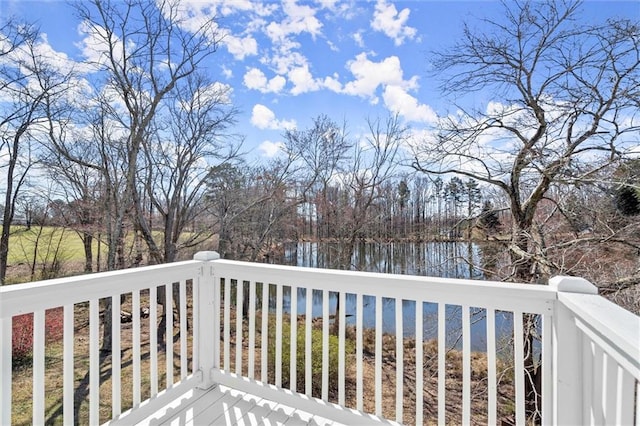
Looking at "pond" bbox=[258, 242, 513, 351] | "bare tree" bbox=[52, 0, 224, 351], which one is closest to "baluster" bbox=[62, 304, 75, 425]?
"pond" bbox=[258, 242, 513, 351]

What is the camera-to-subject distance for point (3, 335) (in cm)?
126

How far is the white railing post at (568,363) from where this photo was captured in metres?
1.18

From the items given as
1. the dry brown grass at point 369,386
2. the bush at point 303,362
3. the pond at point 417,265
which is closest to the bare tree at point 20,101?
the dry brown grass at point 369,386

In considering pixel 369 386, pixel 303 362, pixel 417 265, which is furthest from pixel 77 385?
pixel 417 265

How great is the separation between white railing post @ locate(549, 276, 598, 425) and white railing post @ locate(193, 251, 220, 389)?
Answer: 194 cm

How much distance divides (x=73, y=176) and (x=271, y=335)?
21.9ft

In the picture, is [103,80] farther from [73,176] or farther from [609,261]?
[609,261]

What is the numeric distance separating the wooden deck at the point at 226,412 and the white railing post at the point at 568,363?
115cm

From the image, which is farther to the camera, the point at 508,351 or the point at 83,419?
the point at 83,419

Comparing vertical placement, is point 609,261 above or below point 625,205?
below

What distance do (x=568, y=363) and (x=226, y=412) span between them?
5.97 ft

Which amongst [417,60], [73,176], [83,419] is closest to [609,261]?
[417,60]

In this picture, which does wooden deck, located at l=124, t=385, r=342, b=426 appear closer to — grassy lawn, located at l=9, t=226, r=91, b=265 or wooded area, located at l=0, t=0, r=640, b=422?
wooded area, located at l=0, t=0, r=640, b=422

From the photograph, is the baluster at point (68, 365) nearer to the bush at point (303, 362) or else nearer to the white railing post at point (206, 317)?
the white railing post at point (206, 317)
